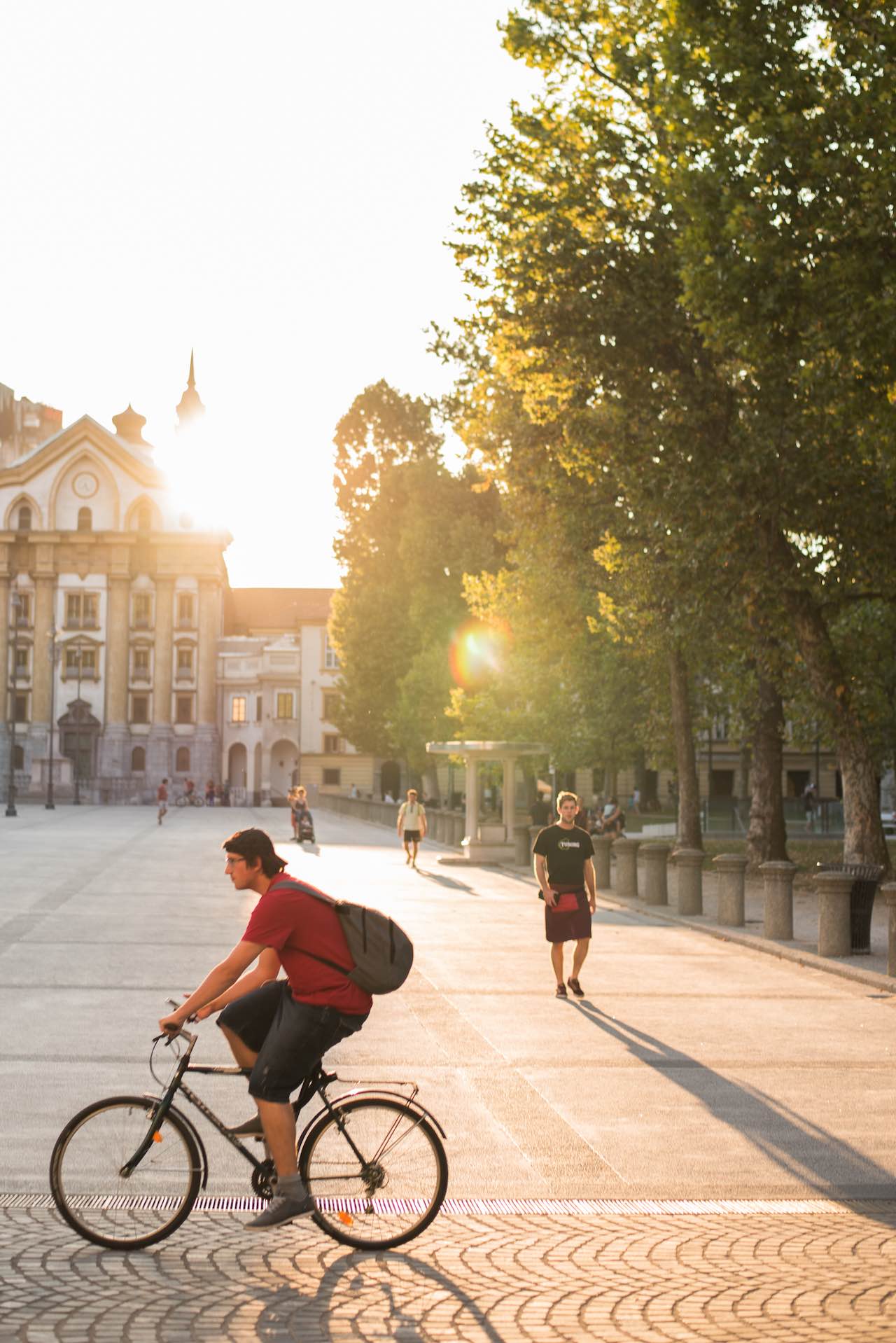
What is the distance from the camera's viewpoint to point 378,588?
64.4 meters

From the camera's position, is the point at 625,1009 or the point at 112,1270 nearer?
the point at 112,1270

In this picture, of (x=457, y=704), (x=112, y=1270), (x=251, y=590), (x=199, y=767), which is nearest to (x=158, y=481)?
(x=199, y=767)

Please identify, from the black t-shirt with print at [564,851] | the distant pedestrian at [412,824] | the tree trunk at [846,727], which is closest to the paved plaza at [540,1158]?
the black t-shirt with print at [564,851]

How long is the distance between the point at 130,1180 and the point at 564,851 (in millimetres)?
7974

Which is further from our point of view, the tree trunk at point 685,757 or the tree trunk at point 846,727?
the tree trunk at point 685,757

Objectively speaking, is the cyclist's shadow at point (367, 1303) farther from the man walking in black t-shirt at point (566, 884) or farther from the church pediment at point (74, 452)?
the church pediment at point (74, 452)

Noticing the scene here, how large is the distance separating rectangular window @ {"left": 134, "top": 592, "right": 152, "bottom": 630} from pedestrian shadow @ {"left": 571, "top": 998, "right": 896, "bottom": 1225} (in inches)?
3593

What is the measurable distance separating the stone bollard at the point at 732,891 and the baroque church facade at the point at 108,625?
254 ft

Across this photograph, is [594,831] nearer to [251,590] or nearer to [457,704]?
[457,704]

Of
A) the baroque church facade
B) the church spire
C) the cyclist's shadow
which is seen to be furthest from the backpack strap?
the church spire

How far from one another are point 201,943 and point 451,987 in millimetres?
3904

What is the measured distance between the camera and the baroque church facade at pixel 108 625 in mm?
96938

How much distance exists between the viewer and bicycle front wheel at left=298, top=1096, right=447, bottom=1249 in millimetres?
6367

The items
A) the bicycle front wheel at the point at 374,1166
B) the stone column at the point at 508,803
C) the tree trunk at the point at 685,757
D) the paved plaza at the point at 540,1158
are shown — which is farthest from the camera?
the stone column at the point at 508,803
